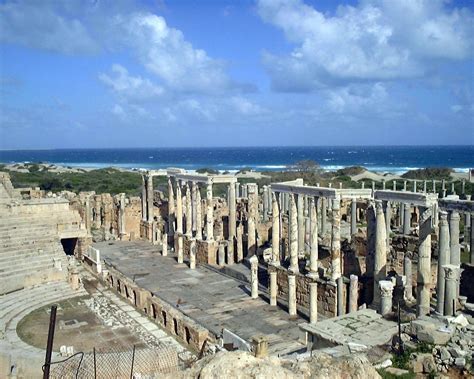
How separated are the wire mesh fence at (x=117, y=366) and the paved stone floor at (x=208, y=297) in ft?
13.7

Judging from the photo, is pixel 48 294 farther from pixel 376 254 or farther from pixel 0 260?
pixel 376 254

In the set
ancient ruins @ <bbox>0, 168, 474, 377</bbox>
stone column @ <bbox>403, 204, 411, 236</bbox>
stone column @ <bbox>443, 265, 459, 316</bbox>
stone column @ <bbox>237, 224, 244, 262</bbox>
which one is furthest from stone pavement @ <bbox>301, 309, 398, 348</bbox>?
stone column @ <bbox>403, 204, 411, 236</bbox>

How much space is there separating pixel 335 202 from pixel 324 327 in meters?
6.11

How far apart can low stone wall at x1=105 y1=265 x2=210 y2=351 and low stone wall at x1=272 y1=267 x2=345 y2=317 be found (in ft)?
15.2

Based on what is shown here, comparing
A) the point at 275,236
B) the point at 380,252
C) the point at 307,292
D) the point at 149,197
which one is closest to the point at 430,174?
the point at 149,197

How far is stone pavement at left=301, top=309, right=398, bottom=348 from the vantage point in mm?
14547

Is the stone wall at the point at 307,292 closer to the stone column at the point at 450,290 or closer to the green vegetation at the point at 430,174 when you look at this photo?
the stone column at the point at 450,290

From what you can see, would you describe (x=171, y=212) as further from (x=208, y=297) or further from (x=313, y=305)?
(x=313, y=305)

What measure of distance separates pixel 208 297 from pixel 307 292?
4215 mm

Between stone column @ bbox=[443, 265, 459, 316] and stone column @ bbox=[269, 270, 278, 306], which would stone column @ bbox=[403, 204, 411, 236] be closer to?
stone column @ bbox=[269, 270, 278, 306]

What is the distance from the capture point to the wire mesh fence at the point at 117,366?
1257 cm

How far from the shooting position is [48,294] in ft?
71.8

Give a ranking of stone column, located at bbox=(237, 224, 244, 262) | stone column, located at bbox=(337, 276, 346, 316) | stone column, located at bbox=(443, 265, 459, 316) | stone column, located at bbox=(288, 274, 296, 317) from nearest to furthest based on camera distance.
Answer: stone column, located at bbox=(443, 265, 459, 316), stone column, located at bbox=(337, 276, 346, 316), stone column, located at bbox=(288, 274, 296, 317), stone column, located at bbox=(237, 224, 244, 262)

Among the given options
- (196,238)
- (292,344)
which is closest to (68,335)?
(292,344)
